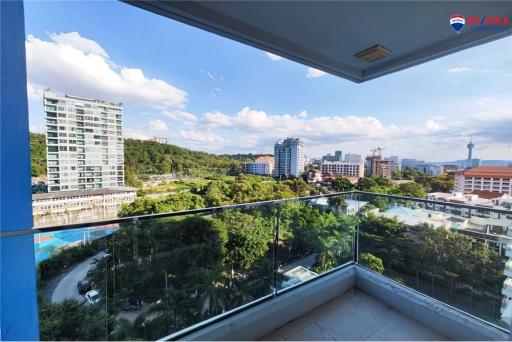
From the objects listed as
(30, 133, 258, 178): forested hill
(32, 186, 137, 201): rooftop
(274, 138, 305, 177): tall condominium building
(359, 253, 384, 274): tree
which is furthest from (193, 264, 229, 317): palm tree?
(274, 138, 305, 177): tall condominium building

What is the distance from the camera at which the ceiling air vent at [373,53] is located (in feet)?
6.86

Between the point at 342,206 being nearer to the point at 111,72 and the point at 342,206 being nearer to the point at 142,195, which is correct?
the point at 142,195

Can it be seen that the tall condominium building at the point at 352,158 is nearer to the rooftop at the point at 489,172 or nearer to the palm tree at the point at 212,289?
the rooftop at the point at 489,172

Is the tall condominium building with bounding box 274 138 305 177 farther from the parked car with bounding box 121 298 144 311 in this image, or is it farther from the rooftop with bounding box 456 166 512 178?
the parked car with bounding box 121 298 144 311

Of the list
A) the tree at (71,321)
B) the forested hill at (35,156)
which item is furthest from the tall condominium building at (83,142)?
the tree at (71,321)

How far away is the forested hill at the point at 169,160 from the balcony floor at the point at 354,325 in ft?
40.5

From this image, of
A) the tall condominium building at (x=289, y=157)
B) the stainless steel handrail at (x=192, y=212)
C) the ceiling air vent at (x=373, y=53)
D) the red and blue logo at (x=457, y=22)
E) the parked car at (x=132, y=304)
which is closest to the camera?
the stainless steel handrail at (x=192, y=212)

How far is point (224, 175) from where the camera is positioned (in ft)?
48.9

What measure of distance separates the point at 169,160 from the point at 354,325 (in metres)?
13.8

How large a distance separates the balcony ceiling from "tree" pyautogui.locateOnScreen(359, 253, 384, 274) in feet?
7.43

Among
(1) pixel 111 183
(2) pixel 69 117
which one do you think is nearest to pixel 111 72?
(2) pixel 69 117

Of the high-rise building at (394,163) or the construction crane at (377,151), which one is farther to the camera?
the construction crane at (377,151)

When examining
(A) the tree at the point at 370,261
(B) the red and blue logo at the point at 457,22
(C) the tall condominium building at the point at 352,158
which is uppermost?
(B) the red and blue logo at the point at 457,22

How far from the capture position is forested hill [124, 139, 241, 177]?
40.3 ft
